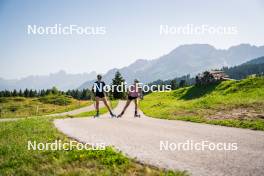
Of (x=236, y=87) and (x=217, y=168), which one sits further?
(x=236, y=87)

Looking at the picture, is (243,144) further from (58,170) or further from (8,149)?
(8,149)

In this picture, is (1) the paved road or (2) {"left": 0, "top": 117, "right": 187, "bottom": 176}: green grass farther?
(2) {"left": 0, "top": 117, "right": 187, "bottom": 176}: green grass

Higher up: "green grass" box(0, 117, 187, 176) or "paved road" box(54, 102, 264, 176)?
"paved road" box(54, 102, 264, 176)

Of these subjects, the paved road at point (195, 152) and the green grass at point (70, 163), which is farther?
the green grass at point (70, 163)

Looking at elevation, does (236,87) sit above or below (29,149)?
above

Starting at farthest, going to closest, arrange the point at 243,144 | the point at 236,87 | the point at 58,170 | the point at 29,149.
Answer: the point at 236,87
the point at 29,149
the point at 243,144
the point at 58,170

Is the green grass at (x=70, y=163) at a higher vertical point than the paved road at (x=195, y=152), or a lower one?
lower

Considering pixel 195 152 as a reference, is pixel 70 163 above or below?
below

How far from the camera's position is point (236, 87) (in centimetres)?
4066

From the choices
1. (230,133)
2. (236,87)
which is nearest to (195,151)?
(230,133)

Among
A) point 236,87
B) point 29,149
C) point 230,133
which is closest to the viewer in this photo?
point 29,149

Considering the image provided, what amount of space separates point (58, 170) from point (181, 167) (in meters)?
3.04

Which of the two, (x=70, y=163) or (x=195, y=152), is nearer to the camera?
(x=70, y=163)

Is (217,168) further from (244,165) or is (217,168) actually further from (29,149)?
(29,149)
